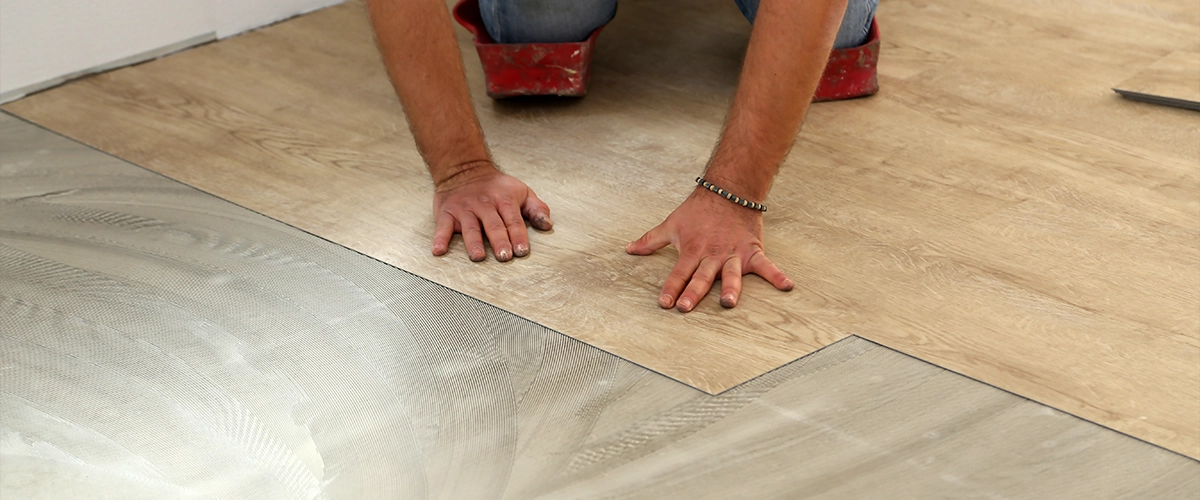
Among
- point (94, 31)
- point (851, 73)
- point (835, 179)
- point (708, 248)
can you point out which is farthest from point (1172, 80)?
point (94, 31)

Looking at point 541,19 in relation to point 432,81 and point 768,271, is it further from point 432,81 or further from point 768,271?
point 768,271

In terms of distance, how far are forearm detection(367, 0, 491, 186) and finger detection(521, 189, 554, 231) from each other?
91 mm

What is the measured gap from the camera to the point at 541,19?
201 centimetres

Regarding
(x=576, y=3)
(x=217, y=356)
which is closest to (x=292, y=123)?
(x=576, y=3)

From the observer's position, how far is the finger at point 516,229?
4.77 feet

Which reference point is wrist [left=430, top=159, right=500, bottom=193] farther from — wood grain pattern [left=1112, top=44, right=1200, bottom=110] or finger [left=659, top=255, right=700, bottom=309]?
wood grain pattern [left=1112, top=44, right=1200, bottom=110]

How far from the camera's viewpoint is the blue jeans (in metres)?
1.97

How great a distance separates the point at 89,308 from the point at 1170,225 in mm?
1473

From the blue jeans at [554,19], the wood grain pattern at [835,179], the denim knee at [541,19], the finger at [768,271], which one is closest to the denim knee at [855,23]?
the blue jeans at [554,19]

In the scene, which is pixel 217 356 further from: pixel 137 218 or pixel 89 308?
pixel 137 218

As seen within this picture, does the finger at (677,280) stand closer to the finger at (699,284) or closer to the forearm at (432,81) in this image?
the finger at (699,284)

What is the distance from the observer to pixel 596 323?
1.29 metres

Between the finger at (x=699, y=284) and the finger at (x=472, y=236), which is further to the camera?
the finger at (x=472, y=236)

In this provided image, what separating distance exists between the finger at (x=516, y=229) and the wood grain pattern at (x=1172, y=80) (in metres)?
1.19
